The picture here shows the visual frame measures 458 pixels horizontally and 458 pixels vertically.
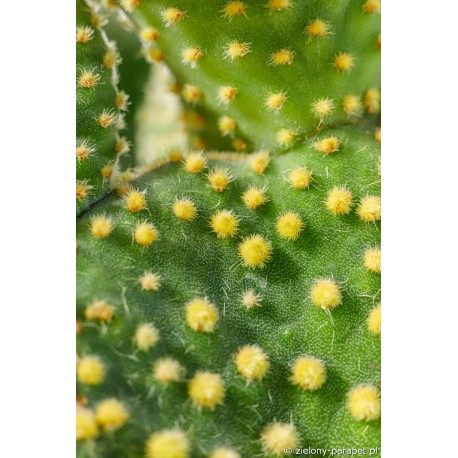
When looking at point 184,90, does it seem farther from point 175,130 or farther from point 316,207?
point 316,207

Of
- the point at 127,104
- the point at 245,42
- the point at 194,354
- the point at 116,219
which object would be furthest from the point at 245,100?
the point at 194,354

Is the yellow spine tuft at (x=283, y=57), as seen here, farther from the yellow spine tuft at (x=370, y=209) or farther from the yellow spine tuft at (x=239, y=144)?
the yellow spine tuft at (x=370, y=209)

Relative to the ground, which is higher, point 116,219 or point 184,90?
point 184,90

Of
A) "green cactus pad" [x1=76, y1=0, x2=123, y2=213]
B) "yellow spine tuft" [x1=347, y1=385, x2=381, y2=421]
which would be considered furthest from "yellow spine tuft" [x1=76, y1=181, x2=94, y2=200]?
"yellow spine tuft" [x1=347, y1=385, x2=381, y2=421]

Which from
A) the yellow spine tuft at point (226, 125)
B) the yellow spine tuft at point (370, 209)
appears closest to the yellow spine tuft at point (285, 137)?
the yellow spine tuft at point (226, 125)

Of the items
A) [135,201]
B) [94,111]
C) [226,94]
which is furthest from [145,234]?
[226,94]

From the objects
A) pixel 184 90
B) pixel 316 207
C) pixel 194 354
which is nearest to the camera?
pixel 194 354

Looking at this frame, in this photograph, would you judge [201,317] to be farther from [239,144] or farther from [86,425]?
[239,144]
